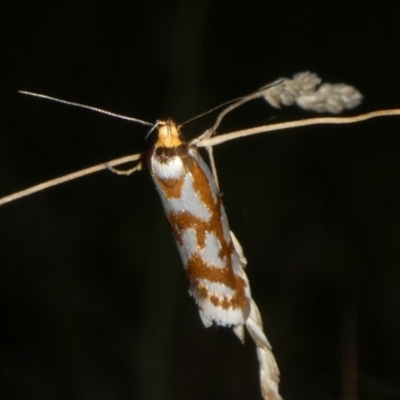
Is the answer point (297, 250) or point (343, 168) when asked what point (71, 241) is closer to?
point (297, 250)

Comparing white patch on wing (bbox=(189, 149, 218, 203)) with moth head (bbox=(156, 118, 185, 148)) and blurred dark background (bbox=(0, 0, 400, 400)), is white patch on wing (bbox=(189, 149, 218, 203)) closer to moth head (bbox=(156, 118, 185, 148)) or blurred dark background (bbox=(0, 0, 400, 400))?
moth head (bbox=(156, 118, 185, 148))

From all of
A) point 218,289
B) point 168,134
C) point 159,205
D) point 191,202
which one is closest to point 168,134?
point 168,134

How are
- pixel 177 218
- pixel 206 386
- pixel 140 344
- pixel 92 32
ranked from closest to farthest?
pixel 177 218
pixel 140 344
pixel 206 386
pixel 92 32

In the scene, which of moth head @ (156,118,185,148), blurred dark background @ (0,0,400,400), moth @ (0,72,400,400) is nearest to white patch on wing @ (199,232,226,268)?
moth @ (0,72,400,400)

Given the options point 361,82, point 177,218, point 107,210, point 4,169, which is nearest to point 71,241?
point 107,210

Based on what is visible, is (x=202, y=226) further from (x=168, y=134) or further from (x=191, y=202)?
(x=168, y=134)

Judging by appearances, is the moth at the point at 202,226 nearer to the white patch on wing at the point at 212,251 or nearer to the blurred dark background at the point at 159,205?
the white patch on wing at the point at 212,251
